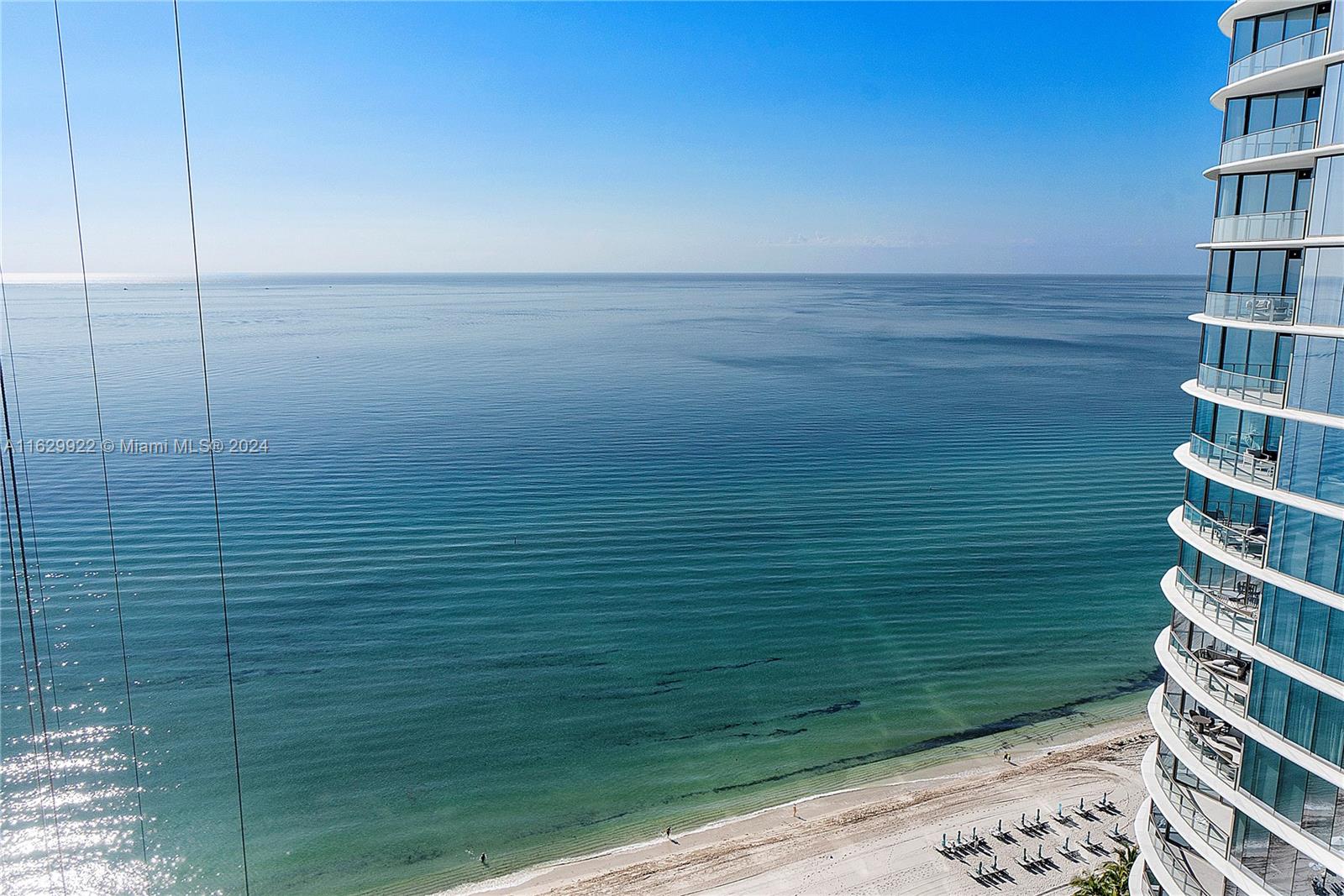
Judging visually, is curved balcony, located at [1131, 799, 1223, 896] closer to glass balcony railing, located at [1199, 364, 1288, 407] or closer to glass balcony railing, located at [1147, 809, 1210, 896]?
glass balcony railing, located at [1147, 809, 1210, 896]

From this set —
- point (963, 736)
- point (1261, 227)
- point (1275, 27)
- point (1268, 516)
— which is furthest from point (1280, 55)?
point (963, 736)

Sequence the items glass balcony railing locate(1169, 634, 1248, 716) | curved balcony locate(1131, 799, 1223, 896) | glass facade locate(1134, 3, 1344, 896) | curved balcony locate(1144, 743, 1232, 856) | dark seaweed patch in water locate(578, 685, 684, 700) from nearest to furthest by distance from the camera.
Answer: glass facade locate(1134, 3, 1344, 896) < glass balcony railing locate(1169, 634, 1248, 716) < curved balcony locate(1144, 743, 1232, 856) < curved balcony locate(1131, 799, 1223, 896) < dark seaweed patch in water locate(578, 685, 684, 700)

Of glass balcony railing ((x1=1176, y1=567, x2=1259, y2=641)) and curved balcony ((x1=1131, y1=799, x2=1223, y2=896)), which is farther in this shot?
curved balcony ((x1=1131, y1=799, x2=1223, y2=896))

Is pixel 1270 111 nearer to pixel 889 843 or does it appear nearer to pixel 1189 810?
pixel 1189 810

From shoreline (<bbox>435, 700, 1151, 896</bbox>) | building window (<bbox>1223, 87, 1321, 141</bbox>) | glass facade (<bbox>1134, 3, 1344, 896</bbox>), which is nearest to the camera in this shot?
glass facade (<bbox>1134, 3, 1344, 896</bbox>)

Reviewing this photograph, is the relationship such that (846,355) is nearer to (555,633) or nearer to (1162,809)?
(555,633)

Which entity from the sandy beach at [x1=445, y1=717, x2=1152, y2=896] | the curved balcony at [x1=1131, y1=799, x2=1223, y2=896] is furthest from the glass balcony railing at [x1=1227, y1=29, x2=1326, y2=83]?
the sandy beach at [x1=445, y1=717, x2=1152, y2=896]

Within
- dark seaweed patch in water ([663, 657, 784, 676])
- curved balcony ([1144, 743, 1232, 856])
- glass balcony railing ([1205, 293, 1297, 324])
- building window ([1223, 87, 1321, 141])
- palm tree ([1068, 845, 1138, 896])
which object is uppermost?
building window ([1223, 87, 1321, 141])

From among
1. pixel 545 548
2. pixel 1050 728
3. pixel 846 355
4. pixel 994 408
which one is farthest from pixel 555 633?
pixel 846 355
